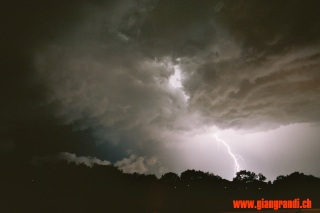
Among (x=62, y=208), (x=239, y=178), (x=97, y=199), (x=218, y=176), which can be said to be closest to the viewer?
(x=62, y=208)

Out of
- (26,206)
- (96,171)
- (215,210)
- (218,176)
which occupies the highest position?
(218,176)

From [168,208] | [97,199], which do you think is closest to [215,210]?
[168,208]

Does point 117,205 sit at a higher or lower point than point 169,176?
lower

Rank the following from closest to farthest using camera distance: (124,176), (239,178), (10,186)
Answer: (10,186) → (124,176) → (239,178)

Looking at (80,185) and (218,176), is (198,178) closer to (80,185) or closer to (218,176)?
(218,176)

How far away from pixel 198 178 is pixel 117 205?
70454 mm

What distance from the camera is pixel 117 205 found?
247ft

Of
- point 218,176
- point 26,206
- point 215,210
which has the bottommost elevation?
point 26,206

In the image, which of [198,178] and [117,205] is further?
[198,178]

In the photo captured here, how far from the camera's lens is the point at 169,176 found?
139625 millimetres

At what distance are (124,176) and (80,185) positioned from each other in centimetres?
3150

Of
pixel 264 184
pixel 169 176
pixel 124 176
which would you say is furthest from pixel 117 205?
pixel 264 184

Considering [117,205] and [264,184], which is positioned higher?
[264,184]

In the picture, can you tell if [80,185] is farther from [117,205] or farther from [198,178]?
[198,178]
